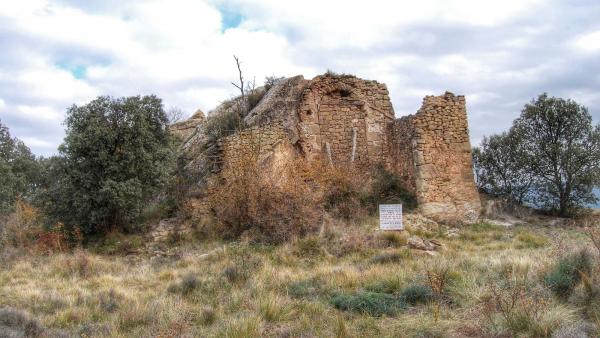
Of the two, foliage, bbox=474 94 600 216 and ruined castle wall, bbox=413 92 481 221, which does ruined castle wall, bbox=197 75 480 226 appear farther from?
foliage, bbox=474 94 600 216

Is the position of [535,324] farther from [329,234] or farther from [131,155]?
[131,155]

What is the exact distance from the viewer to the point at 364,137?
1650 cm

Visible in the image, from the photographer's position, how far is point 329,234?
1146 centimetres

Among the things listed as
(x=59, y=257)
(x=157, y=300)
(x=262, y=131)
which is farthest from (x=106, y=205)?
(x=157, y=300)

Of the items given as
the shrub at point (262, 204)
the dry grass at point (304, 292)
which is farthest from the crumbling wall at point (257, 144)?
the dry grass at point (304, 292)

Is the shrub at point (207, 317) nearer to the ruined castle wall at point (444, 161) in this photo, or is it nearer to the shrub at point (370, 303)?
the shrub at point (370, 303)

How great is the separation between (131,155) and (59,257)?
320cm

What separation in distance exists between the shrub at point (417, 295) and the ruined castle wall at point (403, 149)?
324 inches

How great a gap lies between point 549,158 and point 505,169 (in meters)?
1.47

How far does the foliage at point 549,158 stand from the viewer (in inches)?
647

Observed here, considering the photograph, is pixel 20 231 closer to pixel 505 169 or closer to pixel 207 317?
pixel 207 317

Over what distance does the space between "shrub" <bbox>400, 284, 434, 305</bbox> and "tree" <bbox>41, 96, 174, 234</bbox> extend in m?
8.86

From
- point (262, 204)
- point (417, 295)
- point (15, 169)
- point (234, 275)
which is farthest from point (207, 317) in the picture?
point (15, 169)

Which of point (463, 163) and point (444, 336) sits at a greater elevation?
point (463, 163)
